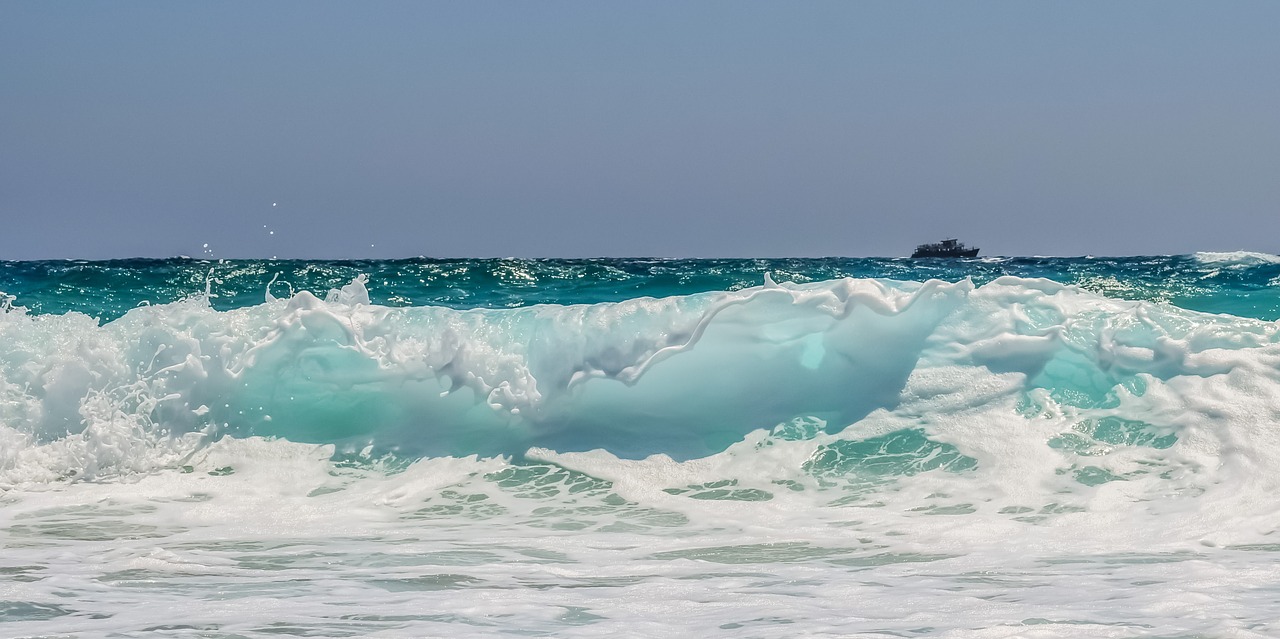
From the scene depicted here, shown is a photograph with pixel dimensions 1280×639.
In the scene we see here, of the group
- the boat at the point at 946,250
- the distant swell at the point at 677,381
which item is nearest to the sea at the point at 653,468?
the distant swell at the point at 677,381

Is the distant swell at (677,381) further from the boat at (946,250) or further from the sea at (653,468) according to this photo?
the boat at (946,250)

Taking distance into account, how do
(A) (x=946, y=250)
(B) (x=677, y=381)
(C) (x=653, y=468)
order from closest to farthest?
1. (C) (x=653, y=468)
2. (B) (x=677, y=381)
3. (A) (x=946, y=250)

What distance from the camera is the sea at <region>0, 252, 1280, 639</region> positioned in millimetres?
4336

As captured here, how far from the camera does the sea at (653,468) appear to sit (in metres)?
4.34

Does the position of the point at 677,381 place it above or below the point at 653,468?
above

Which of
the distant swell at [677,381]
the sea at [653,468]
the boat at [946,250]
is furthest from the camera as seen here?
the boat at [946,250]

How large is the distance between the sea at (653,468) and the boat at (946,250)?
122ft

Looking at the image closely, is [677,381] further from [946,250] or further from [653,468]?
[946,250]

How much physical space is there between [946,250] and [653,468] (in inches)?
1581

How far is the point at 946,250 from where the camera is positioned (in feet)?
149

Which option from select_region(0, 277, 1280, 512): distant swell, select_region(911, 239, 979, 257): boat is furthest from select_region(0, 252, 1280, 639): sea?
select_region(911, 239, 979, 257): boat

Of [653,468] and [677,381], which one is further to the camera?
[677,381]

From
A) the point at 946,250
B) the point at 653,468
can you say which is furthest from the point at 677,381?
the point at 946,250

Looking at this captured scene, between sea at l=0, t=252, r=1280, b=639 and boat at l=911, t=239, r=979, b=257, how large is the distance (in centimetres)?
3732
